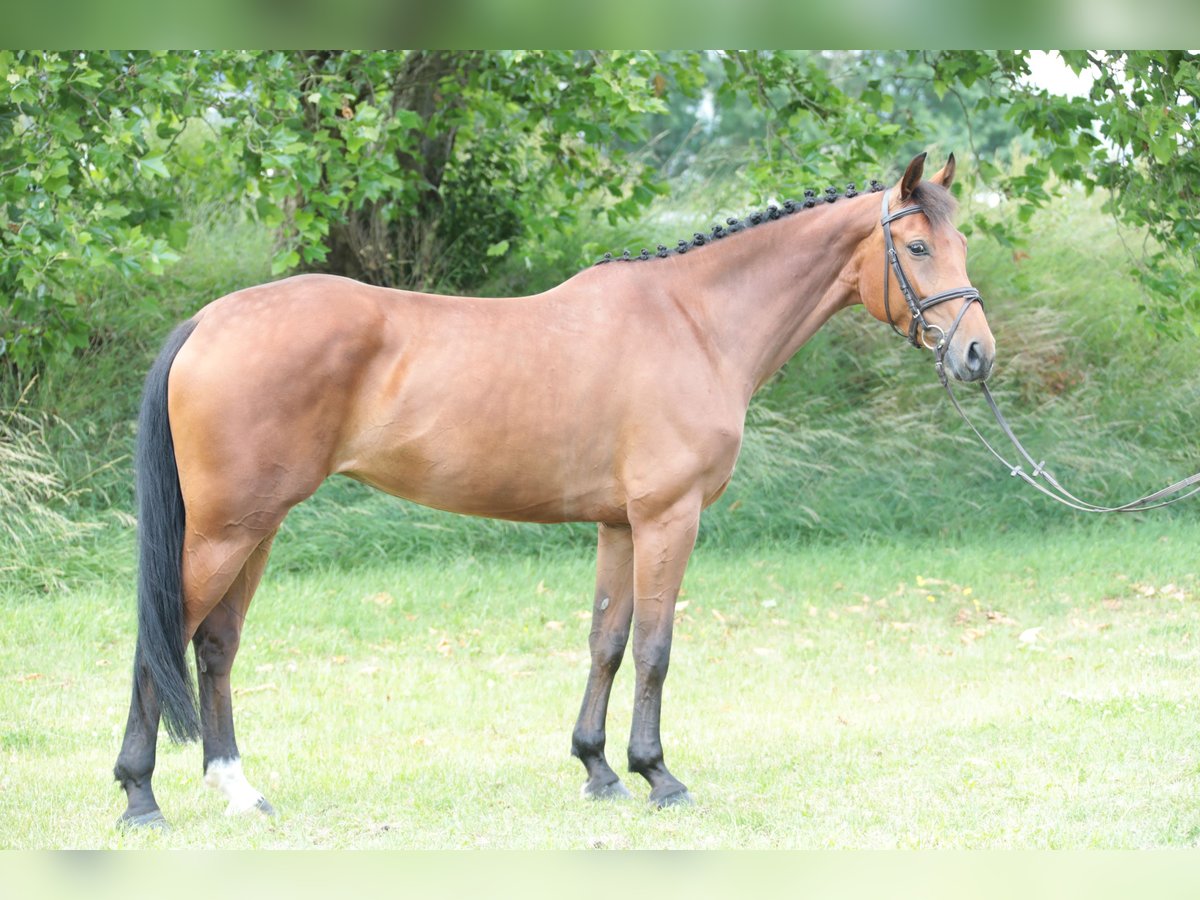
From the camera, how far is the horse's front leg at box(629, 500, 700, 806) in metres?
4.11

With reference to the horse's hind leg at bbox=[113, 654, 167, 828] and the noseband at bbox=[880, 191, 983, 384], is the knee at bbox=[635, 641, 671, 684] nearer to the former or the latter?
the noseband at bbox=[880, 191, 983, 384]

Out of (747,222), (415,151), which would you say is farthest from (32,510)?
(747,222)

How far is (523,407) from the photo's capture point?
403cm

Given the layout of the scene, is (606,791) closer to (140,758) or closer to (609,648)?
(609,648)

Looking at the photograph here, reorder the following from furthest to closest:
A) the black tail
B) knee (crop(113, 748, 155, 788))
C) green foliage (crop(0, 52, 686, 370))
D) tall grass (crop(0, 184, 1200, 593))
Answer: tall grass (crop(0, 184, 1200, 593)) < green foliage (crop(0, 52, 686, 370)) < knee (crop(113, 748, 155, 788)) < the black tail

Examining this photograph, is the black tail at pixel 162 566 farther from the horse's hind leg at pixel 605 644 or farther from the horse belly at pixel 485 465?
the horse's hind leg at pixel 605 644

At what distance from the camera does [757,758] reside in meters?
4.91

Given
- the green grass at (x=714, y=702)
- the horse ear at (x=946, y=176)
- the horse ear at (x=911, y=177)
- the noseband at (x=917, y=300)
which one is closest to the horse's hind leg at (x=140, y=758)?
the green grass at (x=714, y=702)

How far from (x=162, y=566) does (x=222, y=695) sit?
607 millimetres

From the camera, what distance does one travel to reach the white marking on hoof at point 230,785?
4.08 m

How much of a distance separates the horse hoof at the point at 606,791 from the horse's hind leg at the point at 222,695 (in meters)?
1.16

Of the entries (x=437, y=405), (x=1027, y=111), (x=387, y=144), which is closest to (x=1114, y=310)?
(x=1027, y=111)

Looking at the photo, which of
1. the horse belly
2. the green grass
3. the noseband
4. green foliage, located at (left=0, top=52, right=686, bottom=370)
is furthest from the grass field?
the noseband

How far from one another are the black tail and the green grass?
0.46 m
